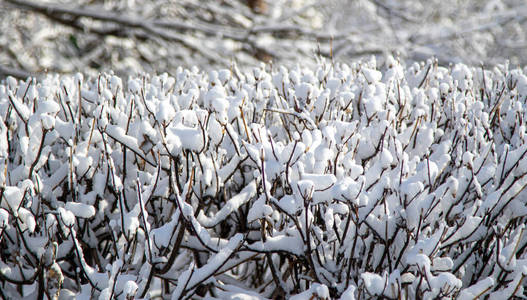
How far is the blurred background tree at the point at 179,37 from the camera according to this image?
6512mm

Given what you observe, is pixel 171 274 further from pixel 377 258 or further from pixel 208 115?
pixel 377 258

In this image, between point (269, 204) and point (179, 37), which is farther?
point (179, 37)

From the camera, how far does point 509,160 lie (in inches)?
79.9

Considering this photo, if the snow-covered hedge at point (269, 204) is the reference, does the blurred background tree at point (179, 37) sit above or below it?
below

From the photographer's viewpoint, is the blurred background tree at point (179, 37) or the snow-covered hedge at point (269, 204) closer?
the snow-covered hedge at point (269, 204)

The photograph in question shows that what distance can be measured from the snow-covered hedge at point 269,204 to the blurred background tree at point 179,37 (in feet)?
14.0

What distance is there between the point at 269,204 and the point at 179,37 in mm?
4952

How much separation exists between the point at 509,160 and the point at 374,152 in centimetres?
55

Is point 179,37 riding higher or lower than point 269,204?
lower

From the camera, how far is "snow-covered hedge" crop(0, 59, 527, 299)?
1850mm

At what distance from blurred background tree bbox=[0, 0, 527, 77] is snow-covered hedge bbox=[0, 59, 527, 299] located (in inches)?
168

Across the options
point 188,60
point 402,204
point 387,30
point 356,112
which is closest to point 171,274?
point 402,204

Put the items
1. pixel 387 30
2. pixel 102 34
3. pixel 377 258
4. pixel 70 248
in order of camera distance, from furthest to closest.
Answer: pixel 387 30 → pixel 102 34 → pixel 70 248 → pixel 377 258

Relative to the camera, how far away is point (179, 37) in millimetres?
6473
